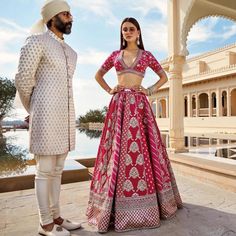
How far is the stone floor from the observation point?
1.76 metres

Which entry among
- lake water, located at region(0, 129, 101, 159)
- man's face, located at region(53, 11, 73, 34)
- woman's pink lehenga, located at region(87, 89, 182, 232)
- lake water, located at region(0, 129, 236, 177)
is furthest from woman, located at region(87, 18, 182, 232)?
lake water, located at region(0, 129, 101, 159)

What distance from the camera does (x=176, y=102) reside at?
462 cm

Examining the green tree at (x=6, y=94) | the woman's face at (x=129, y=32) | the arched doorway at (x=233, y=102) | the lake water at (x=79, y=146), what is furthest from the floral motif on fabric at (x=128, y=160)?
the green tree at (x=6, y=94)

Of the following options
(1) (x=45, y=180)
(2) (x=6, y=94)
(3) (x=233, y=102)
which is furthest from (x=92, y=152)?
(2) (x=6, y=94)

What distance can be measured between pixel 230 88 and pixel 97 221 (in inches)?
646

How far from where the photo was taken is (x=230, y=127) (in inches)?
541

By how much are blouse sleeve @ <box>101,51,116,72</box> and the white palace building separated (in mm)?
12331

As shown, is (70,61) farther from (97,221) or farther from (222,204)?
(222,204)

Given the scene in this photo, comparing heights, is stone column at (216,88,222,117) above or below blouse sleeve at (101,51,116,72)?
above

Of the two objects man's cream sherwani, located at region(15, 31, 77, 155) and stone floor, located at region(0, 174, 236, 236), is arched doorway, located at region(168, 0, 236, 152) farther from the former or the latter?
man's cream sherwani, located at region(15, 31, 77, 155)

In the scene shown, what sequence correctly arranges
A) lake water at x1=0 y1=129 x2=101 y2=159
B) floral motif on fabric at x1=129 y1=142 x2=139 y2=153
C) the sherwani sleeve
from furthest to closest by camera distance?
lake water at x1=0 y1=129 x2=101 y2=159 → floral motif on fabric at x1=129 y1=142 x2=139 y2=153 → the sherwani sleeve

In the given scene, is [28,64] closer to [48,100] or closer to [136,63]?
[48,100]

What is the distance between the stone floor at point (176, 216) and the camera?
1.76m

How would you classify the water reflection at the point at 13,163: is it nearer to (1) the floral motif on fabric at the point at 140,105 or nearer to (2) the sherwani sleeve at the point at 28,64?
(2) the sherwani sleeve at the point at 28,64
